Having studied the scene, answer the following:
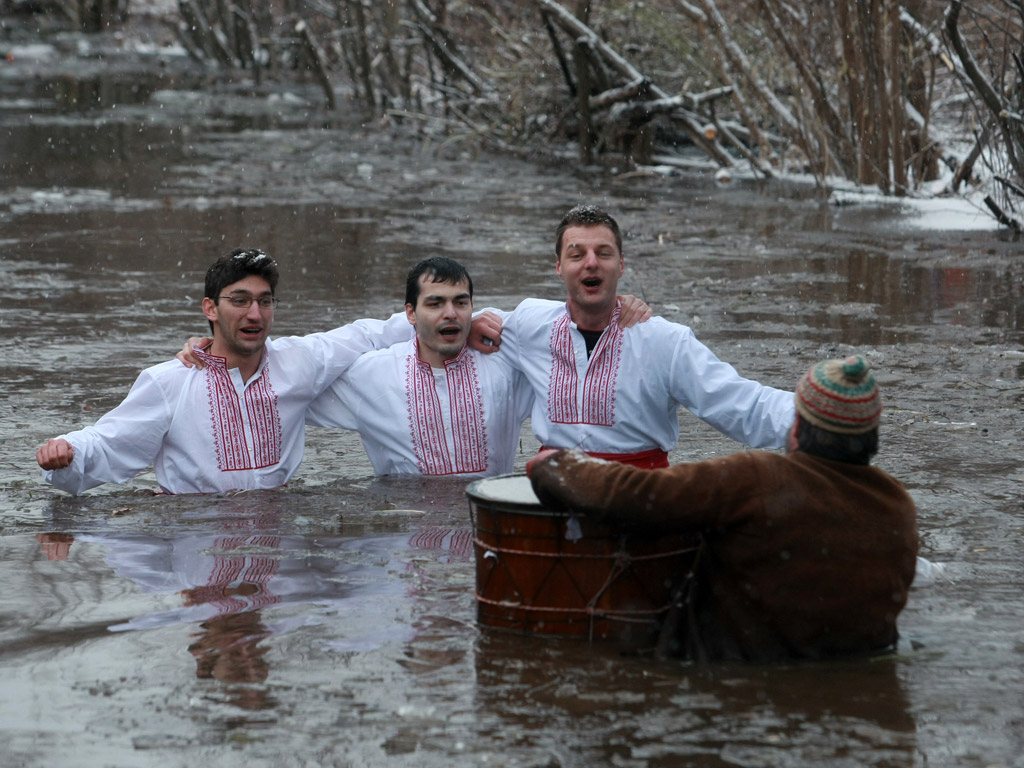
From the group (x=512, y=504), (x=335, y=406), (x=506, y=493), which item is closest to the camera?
(x=512, y=504)

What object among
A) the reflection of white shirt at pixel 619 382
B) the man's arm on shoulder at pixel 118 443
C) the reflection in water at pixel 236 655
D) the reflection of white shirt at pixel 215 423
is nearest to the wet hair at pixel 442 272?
the reflection of white shirt at pixel 619 382

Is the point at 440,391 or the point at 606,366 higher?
the point at 606,366

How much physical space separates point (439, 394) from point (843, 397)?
8.37ft

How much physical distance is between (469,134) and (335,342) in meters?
13.4

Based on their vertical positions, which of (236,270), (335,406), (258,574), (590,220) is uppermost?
(590,220)

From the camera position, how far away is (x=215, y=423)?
19.7 feet

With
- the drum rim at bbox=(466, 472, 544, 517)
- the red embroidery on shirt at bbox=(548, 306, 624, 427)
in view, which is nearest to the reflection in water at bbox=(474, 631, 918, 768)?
the drum rim at bbox=(466, 472, 544, 517)

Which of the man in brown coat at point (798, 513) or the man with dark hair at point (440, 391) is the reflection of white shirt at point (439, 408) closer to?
the man with dark hair at point (440, 391)

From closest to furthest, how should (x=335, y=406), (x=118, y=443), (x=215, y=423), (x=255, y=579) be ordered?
(x=255, y=579) < (x=118, y=443) < (x=215, y=423) < (x=335, y=406)

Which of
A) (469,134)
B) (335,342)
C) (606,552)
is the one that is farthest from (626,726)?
(469,134)

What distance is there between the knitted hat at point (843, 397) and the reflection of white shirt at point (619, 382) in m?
1.51

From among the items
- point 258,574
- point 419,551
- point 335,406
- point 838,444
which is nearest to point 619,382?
point 419,551

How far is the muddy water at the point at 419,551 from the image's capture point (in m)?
3.63

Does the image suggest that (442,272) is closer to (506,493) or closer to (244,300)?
(244,300)
